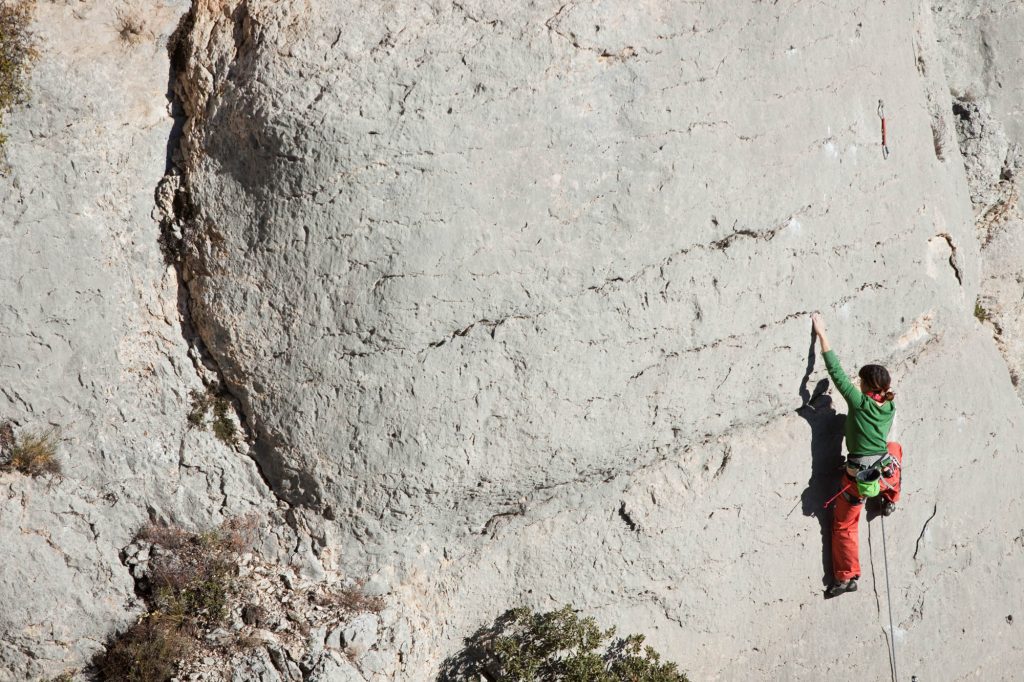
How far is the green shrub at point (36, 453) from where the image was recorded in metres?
4.61

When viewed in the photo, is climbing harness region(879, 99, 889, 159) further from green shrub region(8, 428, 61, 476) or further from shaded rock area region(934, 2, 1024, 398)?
green shrub region(8, 428, 61, 476)

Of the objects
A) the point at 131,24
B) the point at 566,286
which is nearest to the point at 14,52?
the point at 131,24

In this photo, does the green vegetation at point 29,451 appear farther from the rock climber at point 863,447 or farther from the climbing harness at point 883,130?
the climbing harness at point 883,130

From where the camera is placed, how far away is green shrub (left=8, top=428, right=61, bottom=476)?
15.1ft

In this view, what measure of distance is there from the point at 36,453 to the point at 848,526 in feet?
13.9

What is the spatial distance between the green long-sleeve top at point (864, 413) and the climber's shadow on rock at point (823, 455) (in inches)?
9.3

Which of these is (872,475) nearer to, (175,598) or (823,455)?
(823,455)

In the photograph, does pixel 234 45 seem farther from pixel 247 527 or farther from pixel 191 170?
pixel 247 527

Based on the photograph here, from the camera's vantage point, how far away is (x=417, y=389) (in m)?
4.70

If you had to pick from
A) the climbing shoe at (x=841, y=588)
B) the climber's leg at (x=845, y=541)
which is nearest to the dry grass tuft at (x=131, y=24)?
the climber's leg at (x=845, y=541)

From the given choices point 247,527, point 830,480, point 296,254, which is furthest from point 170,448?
point 830,480

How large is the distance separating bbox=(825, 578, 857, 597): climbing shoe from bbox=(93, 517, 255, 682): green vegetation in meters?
3.21

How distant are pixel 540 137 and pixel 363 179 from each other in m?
0.85

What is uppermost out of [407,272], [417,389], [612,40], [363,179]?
[612,40]
